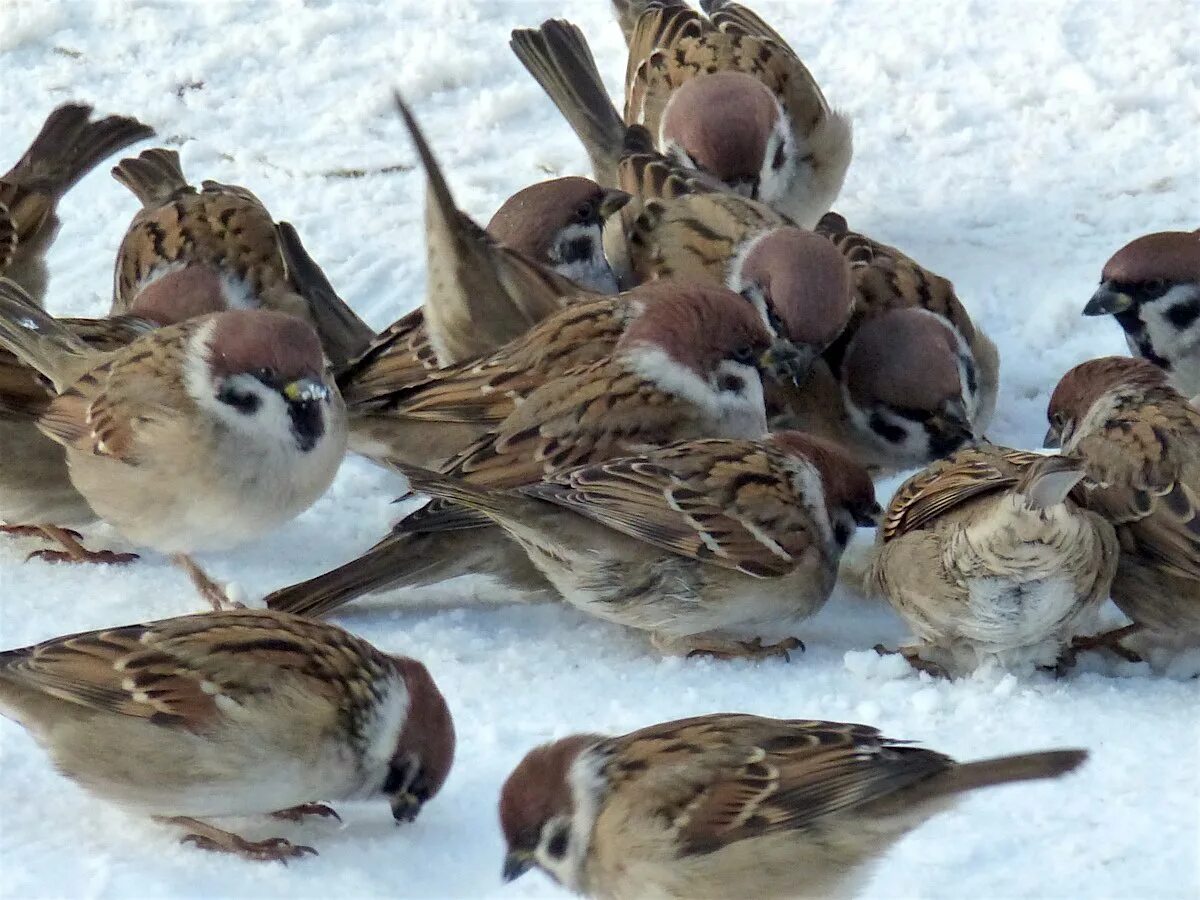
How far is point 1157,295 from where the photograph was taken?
16.2 ft

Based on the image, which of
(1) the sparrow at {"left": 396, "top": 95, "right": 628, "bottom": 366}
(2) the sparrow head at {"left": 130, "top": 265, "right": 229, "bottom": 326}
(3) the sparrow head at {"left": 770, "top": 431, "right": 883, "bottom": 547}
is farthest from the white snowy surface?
(2) the sparrow head at {"left": 130, "top": 265, "right": 229, "bottom": 326}

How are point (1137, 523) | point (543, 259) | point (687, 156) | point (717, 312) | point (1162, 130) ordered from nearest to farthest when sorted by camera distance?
point (1137, 523) → point (717, 312) → point (543, 259) → point (687, 156) → point (1162, 130)

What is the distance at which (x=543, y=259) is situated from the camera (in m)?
5.09

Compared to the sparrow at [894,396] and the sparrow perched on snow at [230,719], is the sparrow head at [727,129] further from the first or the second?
the sparrow perched on snow at [230,719]

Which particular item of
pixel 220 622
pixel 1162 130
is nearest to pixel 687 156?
pixel 1162 130

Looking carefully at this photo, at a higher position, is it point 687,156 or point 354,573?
point 687,156

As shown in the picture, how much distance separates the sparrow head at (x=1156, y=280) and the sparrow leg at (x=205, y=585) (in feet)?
8.03

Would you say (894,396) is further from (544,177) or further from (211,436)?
(544,177)

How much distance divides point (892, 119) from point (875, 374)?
212 cm

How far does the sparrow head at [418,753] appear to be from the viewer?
318cm

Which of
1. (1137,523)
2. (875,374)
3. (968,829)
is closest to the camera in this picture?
(968,829)

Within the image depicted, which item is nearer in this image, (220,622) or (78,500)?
A: (220,622)

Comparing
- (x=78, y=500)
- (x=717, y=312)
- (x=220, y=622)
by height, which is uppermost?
(x=717, y=312)

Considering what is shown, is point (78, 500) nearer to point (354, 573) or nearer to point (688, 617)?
point (354, 573)
